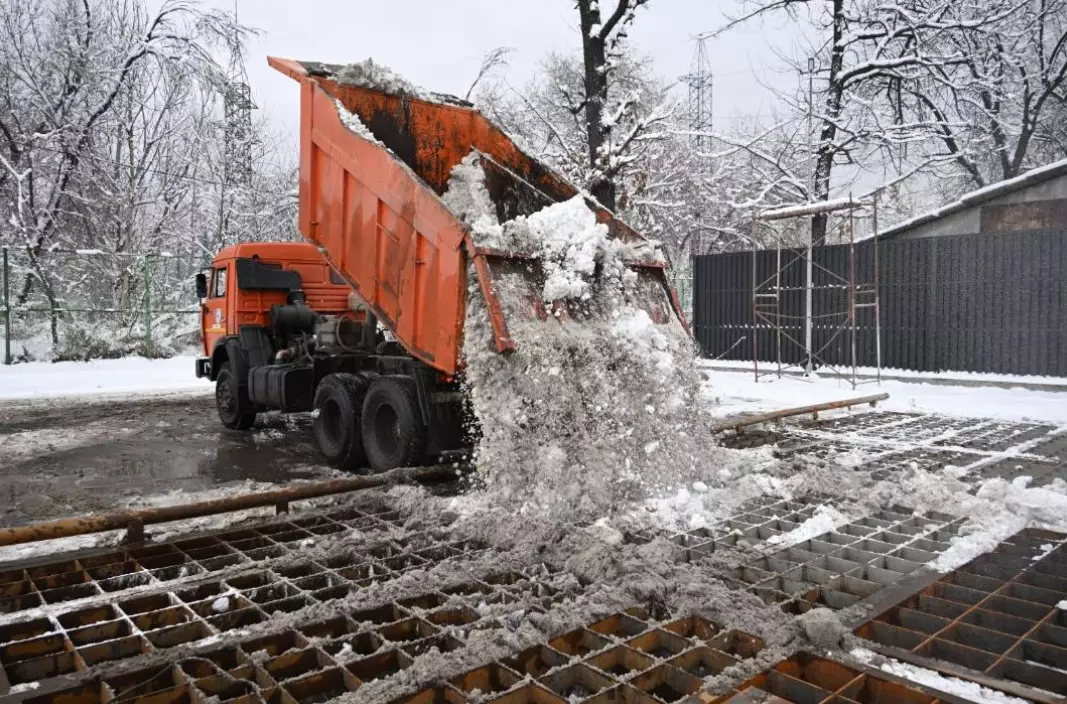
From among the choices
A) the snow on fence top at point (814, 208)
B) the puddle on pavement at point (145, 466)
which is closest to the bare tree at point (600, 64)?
the snow on fence top at point (814, 208)

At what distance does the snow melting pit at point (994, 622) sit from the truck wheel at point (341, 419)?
5250 millimetres

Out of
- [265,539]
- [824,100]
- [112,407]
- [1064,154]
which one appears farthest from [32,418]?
[1064,154]

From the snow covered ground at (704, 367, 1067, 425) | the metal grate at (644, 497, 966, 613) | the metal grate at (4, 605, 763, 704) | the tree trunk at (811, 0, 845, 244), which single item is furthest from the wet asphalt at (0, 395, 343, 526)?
the tree trunk at (811, 0, 845, 244)

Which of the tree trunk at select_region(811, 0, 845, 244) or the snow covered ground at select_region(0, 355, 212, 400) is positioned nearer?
the snow covered ground at select_region(0, 355, 212, 400)

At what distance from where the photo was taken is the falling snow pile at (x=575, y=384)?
546cm

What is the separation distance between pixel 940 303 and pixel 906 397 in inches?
106

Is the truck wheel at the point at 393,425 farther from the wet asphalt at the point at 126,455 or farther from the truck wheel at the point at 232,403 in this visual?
the truck wheel at the point at 232,403

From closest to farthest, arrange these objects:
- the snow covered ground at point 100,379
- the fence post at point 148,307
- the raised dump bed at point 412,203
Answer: the raised dump bed at point 412,203 < the snow covered ground at point 100,379 < the fence post at point 148,307

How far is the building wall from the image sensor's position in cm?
1400

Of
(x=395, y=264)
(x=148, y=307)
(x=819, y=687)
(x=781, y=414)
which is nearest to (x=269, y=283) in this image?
(x=395, y=264)

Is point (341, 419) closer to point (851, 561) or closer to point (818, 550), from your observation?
point (818, 550)

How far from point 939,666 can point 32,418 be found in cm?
1289

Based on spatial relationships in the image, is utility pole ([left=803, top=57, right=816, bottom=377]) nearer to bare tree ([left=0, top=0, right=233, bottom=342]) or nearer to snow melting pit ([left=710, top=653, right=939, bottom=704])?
snow melting pit ([left=710, top=653, right=939, bottom=704])

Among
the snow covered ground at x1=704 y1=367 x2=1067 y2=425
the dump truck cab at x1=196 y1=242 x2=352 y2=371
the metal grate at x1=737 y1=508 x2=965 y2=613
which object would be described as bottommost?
the metal grate at x1=737 y1=508 x2=965 y2=613
